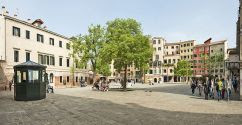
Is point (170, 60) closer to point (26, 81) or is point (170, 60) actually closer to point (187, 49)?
point (187, 49)

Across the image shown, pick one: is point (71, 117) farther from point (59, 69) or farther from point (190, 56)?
point (190, 56)

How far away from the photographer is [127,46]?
35.4m

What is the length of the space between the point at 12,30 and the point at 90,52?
16.5 metres

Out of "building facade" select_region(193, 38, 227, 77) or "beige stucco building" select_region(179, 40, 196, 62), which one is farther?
"beige stucco building" select_region(179, 40, 196, 62)

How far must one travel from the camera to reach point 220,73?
322 feet

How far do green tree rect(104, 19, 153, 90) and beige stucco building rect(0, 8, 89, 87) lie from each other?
1315 centimetres

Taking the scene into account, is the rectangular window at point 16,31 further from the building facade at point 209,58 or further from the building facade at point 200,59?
the building facade at point 200,59

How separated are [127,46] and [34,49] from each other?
17028 millimetres

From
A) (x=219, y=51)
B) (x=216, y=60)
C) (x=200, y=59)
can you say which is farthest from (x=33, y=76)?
(x=200, y=59)

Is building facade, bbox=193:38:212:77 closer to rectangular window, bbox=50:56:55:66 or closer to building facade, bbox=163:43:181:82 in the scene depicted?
building facade, bbox=163:43:181:82

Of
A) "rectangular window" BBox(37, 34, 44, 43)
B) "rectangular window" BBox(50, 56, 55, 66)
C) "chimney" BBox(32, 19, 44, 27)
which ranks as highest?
"chimney" BBox(32, 19, 44, 27)

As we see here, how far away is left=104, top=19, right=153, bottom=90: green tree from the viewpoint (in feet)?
116

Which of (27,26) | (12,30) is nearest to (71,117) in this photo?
(12,30)

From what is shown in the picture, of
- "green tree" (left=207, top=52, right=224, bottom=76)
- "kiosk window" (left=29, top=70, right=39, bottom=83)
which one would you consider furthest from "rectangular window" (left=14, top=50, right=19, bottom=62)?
"green tree" (left=207, top=52, right=224, bottom=76)
